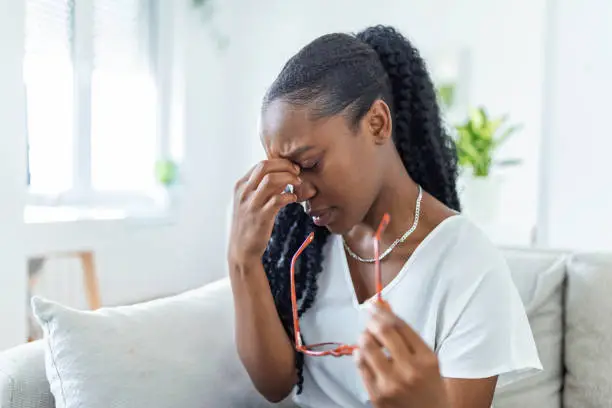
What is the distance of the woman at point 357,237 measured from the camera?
2.87 ft

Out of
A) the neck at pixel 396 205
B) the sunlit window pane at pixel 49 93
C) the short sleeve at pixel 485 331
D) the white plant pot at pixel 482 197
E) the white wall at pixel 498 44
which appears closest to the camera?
the short sleeve at pixel 485 331

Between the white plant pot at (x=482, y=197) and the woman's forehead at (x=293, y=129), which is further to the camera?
the white plant pot at (x=482, y=197)

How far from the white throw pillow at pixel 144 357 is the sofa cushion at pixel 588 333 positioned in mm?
611

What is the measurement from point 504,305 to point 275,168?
0.37m

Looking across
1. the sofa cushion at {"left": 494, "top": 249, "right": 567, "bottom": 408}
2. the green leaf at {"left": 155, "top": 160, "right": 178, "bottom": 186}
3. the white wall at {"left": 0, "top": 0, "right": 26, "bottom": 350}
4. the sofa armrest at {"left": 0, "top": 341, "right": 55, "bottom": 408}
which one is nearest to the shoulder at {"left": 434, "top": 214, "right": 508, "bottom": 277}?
the sofa cushion at {"left": 494, "top": 249, "right": 567, "bottom": 408}

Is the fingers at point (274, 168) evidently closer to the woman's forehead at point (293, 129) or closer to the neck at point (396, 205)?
the woman's forehead at point (293, 129)

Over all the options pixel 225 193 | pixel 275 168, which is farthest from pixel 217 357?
pixel 225 193

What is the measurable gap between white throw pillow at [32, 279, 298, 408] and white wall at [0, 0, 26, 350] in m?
1.21

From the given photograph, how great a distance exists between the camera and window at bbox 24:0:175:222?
2.49m

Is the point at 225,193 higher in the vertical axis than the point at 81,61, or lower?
lower

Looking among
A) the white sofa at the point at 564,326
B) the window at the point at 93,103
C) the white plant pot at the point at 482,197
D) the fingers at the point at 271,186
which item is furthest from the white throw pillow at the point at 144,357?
the window at the point at 93,103

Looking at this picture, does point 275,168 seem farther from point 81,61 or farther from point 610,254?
point 81,61

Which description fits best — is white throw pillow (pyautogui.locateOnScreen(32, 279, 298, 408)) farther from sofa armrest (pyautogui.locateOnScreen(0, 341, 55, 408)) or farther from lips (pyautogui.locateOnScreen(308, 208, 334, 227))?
lips (pyautogui.locateOnScreen(308, 208, 334, 227))

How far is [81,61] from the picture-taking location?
2.60 m
